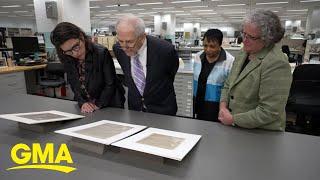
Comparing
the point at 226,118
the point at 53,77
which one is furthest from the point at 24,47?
the point at 226,118

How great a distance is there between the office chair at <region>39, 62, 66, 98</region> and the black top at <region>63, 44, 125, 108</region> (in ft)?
9.65

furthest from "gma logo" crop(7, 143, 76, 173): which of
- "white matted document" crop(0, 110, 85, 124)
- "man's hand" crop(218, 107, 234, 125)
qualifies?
"man's hand" crop(218, 107, 234, 125)

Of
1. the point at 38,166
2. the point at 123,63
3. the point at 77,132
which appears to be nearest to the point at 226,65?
the point at 123,63

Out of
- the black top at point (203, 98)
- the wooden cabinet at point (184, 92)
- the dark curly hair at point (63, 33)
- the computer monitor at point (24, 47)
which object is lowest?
the wooden cabinet at point (184, 92)

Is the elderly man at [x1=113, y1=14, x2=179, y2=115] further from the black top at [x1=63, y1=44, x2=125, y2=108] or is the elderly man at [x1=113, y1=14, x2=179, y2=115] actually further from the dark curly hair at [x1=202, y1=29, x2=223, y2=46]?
the dark curly hair at [x1=202, y1=29, x2=223, y2=46]

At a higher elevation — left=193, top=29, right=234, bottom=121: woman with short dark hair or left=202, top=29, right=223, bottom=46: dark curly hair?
left=202, top=29, right=223, bottom=46: dark curly hair

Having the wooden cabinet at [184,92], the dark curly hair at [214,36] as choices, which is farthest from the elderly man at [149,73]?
the wooden cabinet at [184,92]

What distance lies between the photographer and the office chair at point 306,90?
94.7 inches

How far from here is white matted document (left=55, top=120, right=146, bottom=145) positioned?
972 mm

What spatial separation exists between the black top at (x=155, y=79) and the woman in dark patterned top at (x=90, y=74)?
0.10 metres

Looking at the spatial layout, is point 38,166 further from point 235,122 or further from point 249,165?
point 235,122

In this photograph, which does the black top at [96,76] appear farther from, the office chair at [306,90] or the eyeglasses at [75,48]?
the office chair at [306,90]

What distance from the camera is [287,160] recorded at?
34.7 inches

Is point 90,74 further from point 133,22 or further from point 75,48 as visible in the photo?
point 133,22
